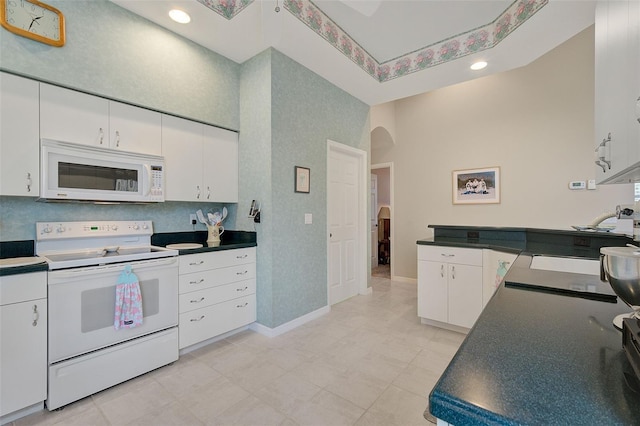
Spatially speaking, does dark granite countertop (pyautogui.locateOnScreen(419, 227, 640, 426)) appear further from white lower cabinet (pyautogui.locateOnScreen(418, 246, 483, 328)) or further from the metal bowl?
white lower cabinet (pyautogui.locateOnScreen(418, 246, 483, 328))

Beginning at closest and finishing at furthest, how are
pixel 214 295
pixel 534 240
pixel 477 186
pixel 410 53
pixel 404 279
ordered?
pixel 214 295
pixel 534 240
pixel 410 53
pixel 477 186
pixel 404 279

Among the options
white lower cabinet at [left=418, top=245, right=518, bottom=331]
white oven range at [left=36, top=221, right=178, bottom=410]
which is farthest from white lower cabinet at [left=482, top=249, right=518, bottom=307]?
white oven range at [left=36, top=221, right=178, bottom=410]

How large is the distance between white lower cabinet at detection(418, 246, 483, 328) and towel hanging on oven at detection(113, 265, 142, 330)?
2576 mm

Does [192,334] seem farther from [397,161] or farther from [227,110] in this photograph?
[397,161]

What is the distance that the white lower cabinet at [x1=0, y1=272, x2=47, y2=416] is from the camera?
1.52 meters

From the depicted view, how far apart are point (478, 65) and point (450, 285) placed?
7.46 ft

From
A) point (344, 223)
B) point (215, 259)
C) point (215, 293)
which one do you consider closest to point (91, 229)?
point (215, 259)

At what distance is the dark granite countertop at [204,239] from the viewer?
2545 mm

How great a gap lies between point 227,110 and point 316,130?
0.97 m

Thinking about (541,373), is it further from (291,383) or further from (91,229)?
(91,229)

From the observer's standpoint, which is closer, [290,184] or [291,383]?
→ [291,383]

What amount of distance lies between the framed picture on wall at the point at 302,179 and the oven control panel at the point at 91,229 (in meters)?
1.44

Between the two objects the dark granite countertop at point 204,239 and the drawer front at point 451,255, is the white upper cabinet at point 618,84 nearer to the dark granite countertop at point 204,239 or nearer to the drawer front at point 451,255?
the drawer front at point 451,255

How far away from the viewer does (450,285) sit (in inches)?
108
